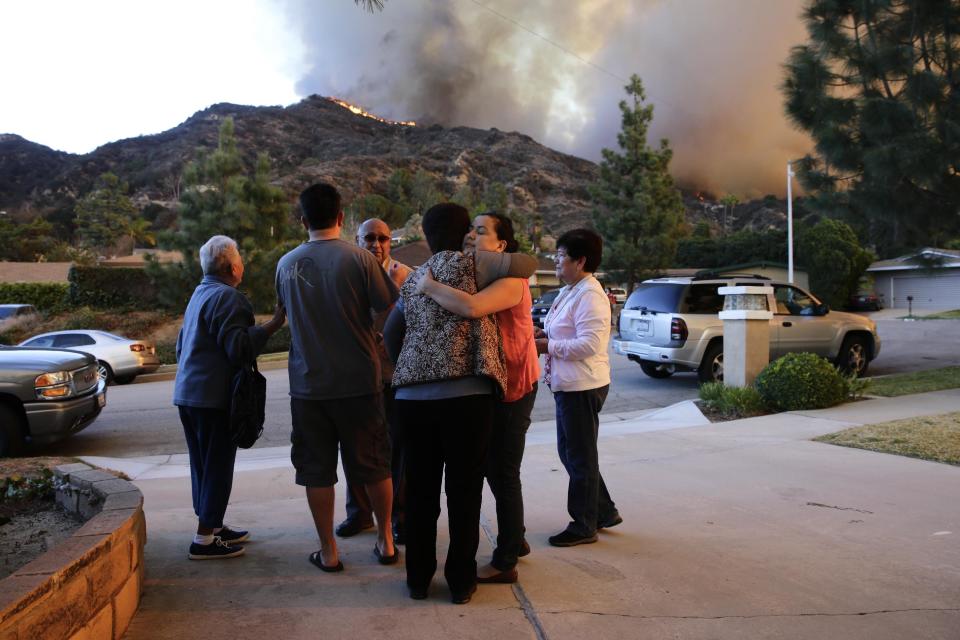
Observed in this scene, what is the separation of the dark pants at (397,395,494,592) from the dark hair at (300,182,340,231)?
1.07 meters

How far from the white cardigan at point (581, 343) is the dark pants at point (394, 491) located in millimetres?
935

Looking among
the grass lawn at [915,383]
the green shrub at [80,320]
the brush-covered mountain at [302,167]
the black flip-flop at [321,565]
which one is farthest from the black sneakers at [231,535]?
the brush-covered mountain at [302,167]

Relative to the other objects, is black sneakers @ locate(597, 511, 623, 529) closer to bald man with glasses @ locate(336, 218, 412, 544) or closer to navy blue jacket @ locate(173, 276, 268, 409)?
bald man with glasses @ locate(336, 218, 412, 544)

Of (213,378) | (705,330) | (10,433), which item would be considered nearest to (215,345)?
(213,378)

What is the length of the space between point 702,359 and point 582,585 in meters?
8.87

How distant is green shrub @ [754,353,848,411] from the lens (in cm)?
918

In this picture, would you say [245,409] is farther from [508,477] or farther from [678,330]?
[678,330]

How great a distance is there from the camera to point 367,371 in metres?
3.65

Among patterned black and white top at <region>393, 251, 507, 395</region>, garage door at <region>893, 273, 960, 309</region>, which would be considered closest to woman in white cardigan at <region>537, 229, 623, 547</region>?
patterned black and white top at <region>393, 251, 507, 395</region>

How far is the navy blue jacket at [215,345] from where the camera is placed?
388cm

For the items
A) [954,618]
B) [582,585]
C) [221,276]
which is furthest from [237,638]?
[954,618]

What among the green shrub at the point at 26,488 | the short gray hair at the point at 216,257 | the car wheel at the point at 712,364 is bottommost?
Result: the green shrub at the point at 26,488

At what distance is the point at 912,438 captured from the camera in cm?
710

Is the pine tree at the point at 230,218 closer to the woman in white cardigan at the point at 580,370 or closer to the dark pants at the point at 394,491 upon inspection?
the dark pants at the point at 394,491
